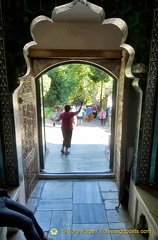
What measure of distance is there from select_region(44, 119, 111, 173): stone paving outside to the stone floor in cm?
48

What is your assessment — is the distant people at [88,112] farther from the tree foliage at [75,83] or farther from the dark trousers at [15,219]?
the dark trousers at [15,219]

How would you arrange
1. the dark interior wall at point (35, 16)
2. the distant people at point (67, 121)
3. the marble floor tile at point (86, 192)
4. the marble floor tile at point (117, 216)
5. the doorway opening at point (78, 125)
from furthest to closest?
the distant people at point (67, 121)
the doorway opening at point (78, 125)
the marble floor tile at point (86, 192)
the marble floor tile at point (117, 216)
the dark interior wall at point (35, 16)

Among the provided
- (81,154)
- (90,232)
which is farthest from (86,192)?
(81,154)

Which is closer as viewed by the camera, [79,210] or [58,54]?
[79,210]

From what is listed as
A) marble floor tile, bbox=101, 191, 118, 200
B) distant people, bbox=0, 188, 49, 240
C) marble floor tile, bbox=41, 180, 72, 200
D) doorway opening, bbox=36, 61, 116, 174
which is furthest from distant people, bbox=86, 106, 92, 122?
distant people, bbox=0, 188, 49, 240

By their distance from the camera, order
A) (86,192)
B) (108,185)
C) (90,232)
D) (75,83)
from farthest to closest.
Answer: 1. (75,83)
2. (108,185)
3. (86,192)
4. (90,232)

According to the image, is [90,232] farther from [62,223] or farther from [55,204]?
[55,204]

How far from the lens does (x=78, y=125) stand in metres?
9.61

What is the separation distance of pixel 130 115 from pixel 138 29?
55.4 inches

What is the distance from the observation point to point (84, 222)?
2.72 m

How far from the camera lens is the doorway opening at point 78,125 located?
4109 mm

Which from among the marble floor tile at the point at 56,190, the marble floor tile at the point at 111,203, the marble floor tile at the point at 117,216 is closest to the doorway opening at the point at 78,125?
the marble floor tile at the point at 56,190

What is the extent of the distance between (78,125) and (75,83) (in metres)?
2.71

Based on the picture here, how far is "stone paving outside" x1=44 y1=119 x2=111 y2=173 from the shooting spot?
14.5 ft
